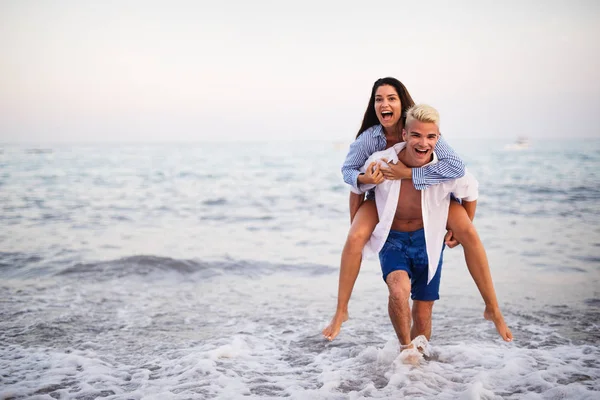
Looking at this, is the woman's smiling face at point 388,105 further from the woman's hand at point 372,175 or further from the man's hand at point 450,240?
the man's hand at point 450,240

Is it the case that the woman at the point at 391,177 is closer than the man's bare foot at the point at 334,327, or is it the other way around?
the woman at the point at 391,177

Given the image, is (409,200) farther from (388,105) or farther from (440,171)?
(388,105)

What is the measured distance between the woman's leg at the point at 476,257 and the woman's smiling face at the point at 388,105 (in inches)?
31.7

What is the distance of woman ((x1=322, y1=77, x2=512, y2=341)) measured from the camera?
11.6ft

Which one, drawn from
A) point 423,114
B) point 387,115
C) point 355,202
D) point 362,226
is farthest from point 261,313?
point 423,114

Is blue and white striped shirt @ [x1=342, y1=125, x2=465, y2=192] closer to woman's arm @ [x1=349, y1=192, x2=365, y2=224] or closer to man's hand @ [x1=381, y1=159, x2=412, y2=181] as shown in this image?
man's hand @ [x1=381, y1=159, x2=412, y2=181]

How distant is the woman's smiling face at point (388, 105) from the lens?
3.69m

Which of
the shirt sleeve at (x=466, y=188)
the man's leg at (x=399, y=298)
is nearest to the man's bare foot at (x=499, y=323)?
the man's leg at (x=399, y=298)

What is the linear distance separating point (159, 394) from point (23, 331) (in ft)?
7.87

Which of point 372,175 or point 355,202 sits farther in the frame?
point 355,202

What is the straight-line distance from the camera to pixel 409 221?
12.5ft

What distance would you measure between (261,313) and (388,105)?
323cm

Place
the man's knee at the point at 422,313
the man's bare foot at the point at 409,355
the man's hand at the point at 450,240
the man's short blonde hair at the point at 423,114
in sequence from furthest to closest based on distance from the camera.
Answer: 1. the man's knee at the point at 422,313
2. the man's bare foot at the point at 409,355
3. the man's hand at the point at 450,240
4. the man's short blonde hair at the point at 423,114

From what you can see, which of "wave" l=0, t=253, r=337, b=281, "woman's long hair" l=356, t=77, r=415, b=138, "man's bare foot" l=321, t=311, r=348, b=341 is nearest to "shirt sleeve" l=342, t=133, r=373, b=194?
"woman's long hair" l=356, t=77, r=415, b=138
